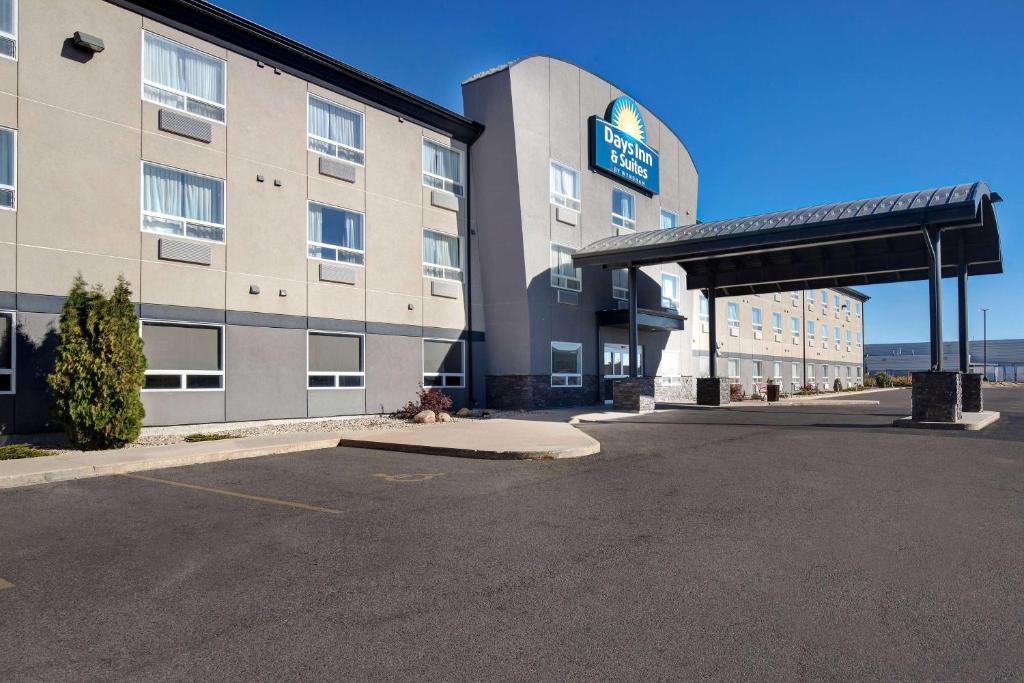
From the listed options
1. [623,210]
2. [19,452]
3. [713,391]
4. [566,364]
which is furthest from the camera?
[623,210]

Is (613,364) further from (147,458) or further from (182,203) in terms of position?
(147,458)

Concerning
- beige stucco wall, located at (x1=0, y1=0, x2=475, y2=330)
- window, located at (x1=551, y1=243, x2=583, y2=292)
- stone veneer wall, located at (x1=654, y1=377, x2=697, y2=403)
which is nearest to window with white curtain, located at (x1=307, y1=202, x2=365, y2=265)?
beige stucco wall, located at (x1=0, y1=0, x2=475, y2=330)

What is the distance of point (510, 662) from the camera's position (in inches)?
146

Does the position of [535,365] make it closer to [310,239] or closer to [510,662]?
[310,239]

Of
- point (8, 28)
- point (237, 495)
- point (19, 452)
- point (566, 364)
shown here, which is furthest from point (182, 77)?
point (566, 364)

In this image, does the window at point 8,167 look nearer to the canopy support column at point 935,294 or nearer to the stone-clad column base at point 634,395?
the stone-clad column base at point 634,395

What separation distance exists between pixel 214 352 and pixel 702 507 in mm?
12770

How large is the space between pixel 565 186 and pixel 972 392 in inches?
590

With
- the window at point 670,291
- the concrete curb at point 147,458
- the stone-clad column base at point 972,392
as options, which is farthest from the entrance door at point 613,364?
the concrete curb at point 147,458

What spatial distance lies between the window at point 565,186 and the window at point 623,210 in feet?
8.85

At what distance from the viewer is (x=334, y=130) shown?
63.9ft

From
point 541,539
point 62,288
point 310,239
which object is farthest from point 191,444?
point 541,539

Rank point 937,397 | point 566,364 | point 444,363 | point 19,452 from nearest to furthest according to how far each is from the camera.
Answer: point 19,452
point 937,397
point 444,363
point 566,364

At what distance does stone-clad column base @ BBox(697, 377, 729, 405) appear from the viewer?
27.5 metres
